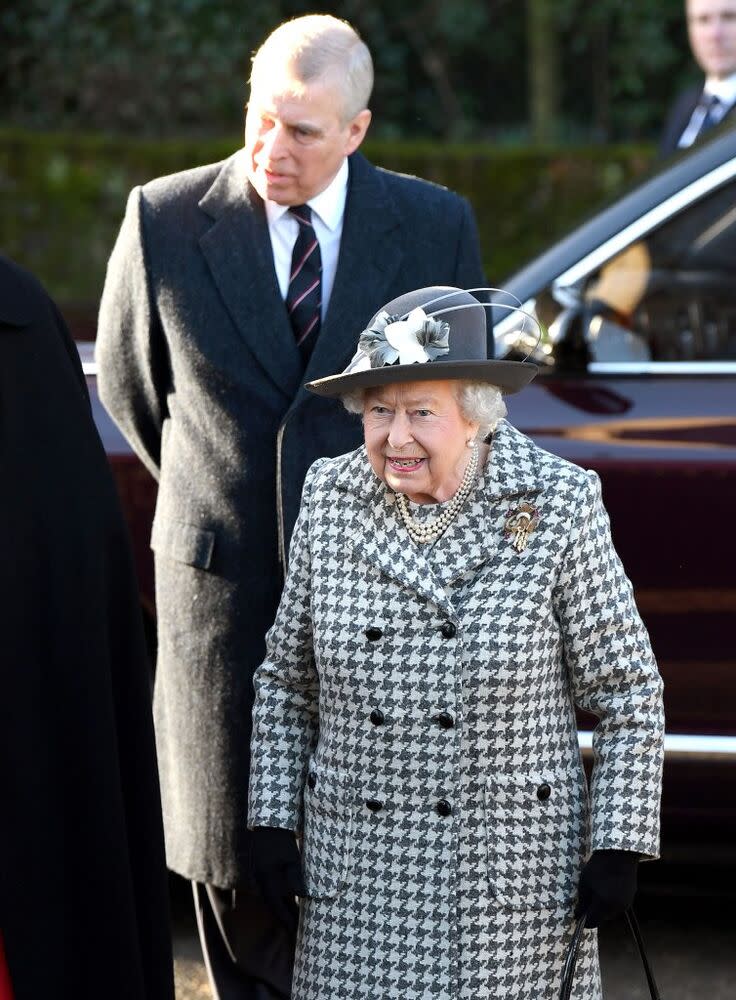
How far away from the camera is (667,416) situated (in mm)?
3816

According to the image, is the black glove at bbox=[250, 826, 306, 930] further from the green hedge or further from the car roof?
the green hedge

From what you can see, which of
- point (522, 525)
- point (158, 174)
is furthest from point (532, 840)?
point (158, 174)

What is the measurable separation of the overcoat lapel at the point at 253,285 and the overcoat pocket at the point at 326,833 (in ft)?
3.03

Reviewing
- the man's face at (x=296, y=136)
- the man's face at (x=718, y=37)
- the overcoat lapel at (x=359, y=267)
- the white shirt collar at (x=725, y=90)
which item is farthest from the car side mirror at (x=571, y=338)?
the man's face at (x=718, y=37)

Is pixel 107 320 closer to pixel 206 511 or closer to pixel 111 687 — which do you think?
pixel 206 511

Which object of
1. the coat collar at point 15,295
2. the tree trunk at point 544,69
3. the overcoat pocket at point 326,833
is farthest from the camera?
the tree trunk at point 544,69

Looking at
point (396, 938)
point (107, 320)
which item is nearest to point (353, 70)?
point (107, 320)

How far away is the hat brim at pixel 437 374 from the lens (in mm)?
2504

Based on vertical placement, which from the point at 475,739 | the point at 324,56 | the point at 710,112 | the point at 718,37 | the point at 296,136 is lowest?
the point at 475,739

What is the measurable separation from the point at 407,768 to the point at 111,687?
1.49 feet

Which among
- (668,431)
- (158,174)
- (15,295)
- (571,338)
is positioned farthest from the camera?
(158,174)

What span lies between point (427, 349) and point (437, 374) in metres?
0.04

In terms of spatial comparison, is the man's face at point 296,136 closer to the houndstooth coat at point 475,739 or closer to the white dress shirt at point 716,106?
the houndstooth coat at point 475,739

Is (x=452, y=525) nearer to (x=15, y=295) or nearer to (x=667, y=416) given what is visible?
(x=15, y=295)
